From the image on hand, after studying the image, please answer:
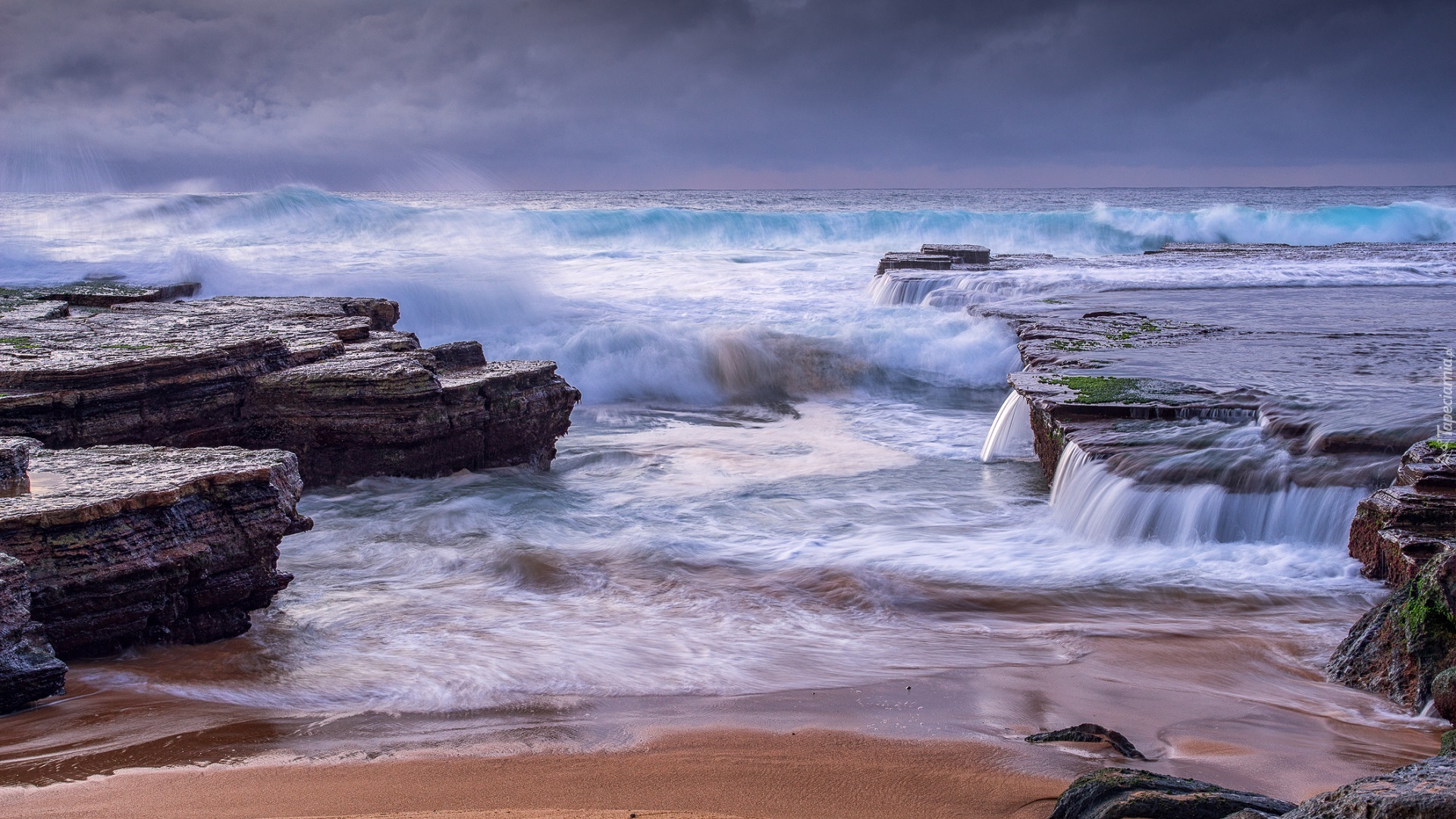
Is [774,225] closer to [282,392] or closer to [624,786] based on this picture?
[282,392]

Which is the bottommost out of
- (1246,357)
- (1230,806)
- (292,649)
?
(292,649)

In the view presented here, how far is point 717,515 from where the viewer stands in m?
6.86

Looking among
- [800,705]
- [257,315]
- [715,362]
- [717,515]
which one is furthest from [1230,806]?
[715,362]

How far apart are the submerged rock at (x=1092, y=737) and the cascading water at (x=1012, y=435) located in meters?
5.28

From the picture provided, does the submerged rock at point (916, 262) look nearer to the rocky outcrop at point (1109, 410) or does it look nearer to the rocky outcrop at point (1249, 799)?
the rocky outcrop at point (1109, 410)

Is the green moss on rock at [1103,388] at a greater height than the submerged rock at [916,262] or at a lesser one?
lesser

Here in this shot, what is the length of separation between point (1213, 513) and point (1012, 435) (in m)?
2.82

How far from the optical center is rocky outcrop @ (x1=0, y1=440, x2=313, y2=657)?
3748mm

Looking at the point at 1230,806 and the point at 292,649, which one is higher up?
the point at 1230,806

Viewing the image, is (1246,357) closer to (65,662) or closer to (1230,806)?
(1230,806)

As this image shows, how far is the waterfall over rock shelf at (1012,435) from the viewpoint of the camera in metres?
8.43

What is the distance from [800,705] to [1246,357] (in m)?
5.96

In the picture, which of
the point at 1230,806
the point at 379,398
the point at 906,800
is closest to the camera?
the point at 1230,806

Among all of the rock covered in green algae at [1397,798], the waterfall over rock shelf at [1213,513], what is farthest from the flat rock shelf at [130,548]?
the waterfall over rock shelf at [1213,513]
